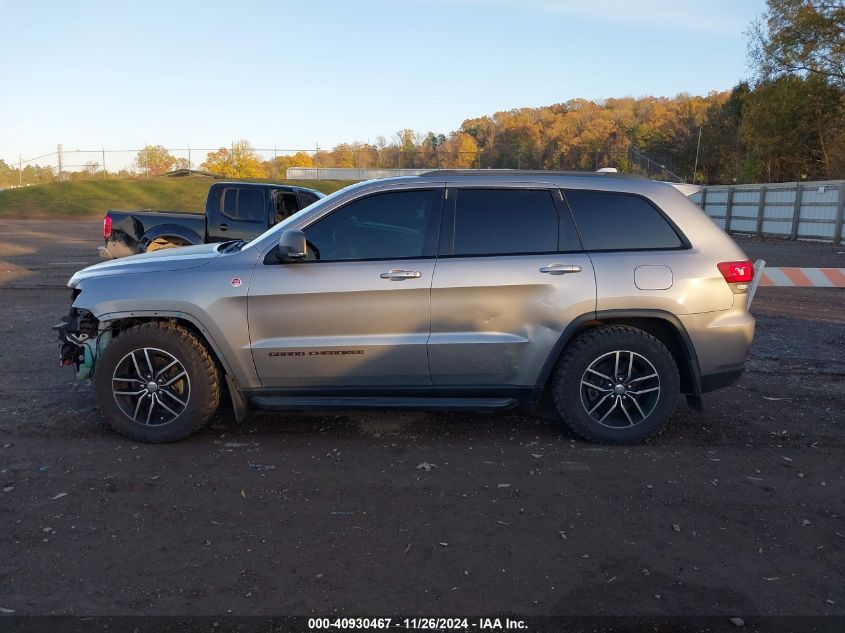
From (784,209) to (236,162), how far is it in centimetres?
4862

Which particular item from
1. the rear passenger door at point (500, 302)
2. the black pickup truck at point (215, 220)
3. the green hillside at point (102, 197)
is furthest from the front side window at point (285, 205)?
the green hillside at point (102, 197)

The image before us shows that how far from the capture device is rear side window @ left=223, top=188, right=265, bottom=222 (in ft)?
34.3

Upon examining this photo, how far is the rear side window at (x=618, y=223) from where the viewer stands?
4773 mm

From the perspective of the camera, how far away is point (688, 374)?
483cm

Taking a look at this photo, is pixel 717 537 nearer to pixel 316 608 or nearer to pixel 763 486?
pixel 763 486

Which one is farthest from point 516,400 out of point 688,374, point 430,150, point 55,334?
point 430,150

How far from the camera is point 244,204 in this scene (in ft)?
34.4

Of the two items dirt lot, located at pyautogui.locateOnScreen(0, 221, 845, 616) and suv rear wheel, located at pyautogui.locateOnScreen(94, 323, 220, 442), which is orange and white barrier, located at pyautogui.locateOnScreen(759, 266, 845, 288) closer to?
dirt lot, located at pyautogui.locateOnScreen(0, 221, 845, 616)

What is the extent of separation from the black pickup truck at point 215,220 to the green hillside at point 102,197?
32.4m

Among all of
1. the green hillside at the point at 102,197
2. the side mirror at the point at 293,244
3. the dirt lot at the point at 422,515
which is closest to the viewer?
the dirt lot at the point at 422,515

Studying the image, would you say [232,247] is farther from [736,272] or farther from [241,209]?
[241,209]

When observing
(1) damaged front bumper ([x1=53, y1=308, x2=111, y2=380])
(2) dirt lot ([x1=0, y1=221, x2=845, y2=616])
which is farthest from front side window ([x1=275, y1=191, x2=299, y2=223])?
(1) damaged front bumper ([x1=53, y1=308, x2=111, y2=380])

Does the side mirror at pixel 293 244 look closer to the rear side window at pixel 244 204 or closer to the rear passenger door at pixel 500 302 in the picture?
the rear passenger door at pixel 500 302

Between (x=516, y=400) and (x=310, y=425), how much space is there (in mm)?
1580
